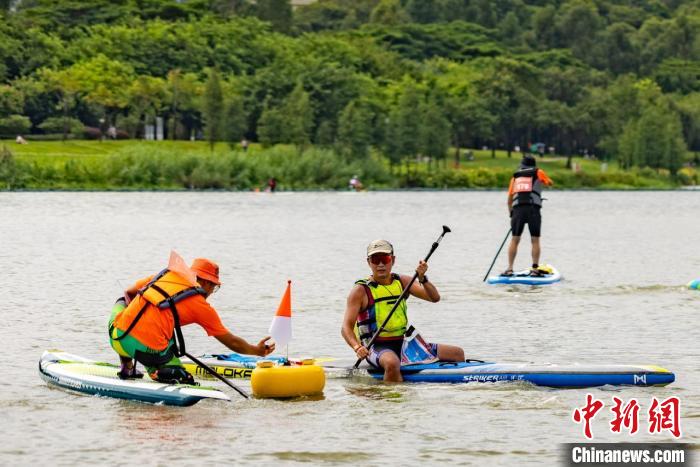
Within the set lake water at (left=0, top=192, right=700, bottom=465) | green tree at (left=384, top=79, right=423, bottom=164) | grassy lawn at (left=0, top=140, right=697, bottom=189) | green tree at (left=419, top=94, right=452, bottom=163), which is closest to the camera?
lake water at (left=0, top=192, right=700, bottom=465)

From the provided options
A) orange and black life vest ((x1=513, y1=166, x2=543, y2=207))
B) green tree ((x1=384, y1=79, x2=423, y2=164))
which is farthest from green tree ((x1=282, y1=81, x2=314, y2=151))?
orange and black life vest ((x1=513, y1=166, x2=543, y2=207))

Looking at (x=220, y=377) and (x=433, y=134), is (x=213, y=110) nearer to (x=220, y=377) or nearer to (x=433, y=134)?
(x=433, y=134)

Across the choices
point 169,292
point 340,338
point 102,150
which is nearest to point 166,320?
point 169,292

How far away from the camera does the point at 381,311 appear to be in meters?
17.9

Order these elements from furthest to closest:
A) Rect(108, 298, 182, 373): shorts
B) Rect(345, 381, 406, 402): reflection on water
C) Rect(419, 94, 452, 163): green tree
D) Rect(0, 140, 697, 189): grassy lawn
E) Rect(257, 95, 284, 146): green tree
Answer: Rect(419, 94, 452, 163): green tree
Rect(257, 95, 284, 146): green tree
Rect(0, 140, 697, 189): grassy lawn
Rect(345, 381, 406, 402): reflection on water
Rect(108, 298, 182, 373): shorts

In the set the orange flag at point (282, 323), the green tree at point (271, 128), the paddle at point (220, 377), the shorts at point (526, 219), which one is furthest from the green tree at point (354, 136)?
the paddle at point (220, 377)

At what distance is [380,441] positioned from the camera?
15133 millimetres

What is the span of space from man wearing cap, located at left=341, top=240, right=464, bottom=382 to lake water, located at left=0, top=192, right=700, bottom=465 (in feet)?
1.27

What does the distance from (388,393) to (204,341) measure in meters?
6.71

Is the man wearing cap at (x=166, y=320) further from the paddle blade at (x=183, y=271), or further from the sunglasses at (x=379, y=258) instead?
the sunglasses at (x=379, y=258)

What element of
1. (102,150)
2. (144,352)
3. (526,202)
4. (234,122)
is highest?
(234,122)

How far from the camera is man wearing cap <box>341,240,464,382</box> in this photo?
58.2 feet

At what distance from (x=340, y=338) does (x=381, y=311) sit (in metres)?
5.48

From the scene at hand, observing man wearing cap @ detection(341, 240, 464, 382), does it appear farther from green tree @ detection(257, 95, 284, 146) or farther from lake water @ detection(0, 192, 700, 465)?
green tree @ detection(257, 95, 284, 146)
